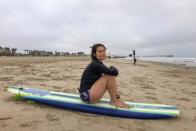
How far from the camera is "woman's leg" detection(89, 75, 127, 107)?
17.3ft

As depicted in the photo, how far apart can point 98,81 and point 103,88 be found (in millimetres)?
162

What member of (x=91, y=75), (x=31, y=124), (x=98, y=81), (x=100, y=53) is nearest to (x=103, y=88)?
(x=98, y=81)

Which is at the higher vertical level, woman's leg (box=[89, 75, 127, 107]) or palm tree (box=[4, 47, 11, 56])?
palm tree (box=[4, 47, 11, 56])

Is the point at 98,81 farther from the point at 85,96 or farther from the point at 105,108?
the point at 105,108

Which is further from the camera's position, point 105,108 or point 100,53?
point 100,53

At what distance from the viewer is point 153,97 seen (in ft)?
24.3

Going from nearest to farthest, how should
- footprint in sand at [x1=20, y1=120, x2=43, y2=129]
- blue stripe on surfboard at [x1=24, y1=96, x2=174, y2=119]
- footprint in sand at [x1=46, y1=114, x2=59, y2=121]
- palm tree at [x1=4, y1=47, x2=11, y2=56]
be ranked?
footprint in sand at [x1=20, y1=120, x2=43, y2=129]
footprint in sand at [x1=46, y1=114, x2=59, y2=121]
blue stripe on surfboard at [x1=24, y1=96, x2=174, y2=119]
palm tree at [x1=4, y1=47, x2=11, y2=56]

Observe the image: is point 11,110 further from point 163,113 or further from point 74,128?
point 163,113

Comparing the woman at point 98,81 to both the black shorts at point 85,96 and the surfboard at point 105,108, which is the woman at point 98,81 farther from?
the surfboard at point 105,108

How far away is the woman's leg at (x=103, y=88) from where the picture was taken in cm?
527

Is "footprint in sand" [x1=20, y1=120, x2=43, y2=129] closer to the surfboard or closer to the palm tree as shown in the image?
the surfboard

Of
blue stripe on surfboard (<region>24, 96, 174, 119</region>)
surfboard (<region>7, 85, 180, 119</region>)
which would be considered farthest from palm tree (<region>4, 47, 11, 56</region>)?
→ blue stripe on surfboard (<region>24, 96, 174, 119</region>)

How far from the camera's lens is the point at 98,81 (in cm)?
529

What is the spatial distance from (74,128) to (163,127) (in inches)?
60.3
